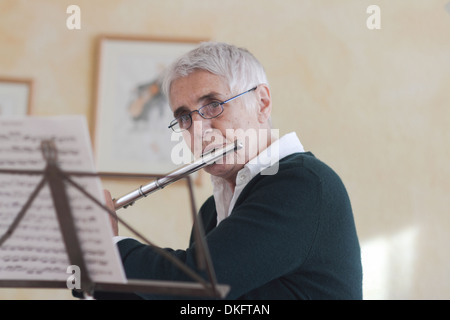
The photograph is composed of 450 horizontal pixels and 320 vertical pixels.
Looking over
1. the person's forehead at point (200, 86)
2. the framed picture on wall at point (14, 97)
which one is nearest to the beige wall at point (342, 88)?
the framed picture on wall at point (14, 97)

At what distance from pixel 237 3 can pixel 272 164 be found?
1.45 m

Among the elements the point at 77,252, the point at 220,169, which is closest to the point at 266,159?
the point at 220,169

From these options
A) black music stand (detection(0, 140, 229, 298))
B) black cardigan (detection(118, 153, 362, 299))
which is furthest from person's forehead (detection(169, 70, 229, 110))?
black music stand (detection(0, 140, 229, 298))

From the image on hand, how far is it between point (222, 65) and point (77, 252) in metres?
0.71

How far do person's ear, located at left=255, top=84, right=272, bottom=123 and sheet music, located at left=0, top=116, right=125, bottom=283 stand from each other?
0.73 metres

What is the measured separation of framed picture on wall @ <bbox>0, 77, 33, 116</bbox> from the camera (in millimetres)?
2467

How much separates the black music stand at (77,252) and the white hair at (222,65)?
0.64m

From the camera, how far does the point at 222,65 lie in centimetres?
132

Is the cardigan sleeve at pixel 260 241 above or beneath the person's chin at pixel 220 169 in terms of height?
beneath

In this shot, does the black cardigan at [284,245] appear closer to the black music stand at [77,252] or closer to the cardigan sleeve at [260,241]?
the cardigan sleeve at [260,241]

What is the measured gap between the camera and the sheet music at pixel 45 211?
693 mm

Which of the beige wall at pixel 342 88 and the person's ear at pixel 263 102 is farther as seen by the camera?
the beige wall at pixel 342 88

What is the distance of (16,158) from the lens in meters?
0.73

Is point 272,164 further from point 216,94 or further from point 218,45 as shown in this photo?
point 218,45
